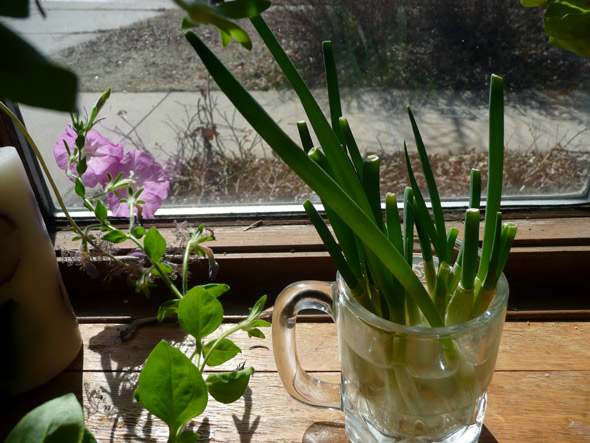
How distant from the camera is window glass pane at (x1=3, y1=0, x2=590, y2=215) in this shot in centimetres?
48

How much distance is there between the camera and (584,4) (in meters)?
0.25

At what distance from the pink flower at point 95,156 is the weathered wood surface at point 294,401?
5.6 inches

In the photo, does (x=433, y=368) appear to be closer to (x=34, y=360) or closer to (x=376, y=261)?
(x=376, y=261)

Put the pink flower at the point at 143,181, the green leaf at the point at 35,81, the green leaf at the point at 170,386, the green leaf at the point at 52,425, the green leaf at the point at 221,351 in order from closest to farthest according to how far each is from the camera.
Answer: the green leaf at the point at 35,81
the green leaf at the point at 52,425
the green leaf at the point at 170,386
the green leaf at the point at 221,351
the pink flower at the point at 143,181

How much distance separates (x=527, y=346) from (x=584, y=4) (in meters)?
0.30

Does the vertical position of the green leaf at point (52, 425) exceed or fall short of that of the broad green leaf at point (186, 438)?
it exceeds it

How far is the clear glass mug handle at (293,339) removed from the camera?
0.36 metres

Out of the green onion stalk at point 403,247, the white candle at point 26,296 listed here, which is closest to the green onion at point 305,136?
the green onion stalk at point 403,247

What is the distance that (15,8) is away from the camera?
71 mm

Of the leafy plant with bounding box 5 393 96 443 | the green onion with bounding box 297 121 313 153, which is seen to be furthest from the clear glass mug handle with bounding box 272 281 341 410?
the leafy plant with bounding box 5 393 96 443

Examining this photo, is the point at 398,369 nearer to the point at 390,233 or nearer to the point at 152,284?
the point at 390,233

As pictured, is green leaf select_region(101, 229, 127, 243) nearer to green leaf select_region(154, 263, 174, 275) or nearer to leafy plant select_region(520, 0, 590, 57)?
green leaf select_region(154, 263, 174, 275)

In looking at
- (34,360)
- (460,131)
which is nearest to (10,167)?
(34,360)

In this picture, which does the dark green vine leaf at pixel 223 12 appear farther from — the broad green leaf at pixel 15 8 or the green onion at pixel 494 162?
the green onion at pixel 494 162
